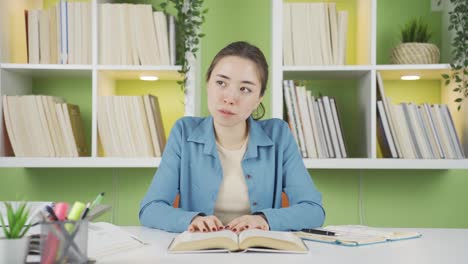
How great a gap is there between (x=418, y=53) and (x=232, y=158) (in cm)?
113

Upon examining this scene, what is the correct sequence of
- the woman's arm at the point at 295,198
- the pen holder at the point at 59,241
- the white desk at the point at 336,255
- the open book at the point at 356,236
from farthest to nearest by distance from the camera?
the woman's arm at the point at 295,198, the open book at the point at 356,236, the white desk at the point at 336,255, the pen holder at the point at 59,241

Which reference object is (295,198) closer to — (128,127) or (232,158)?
(232,158)

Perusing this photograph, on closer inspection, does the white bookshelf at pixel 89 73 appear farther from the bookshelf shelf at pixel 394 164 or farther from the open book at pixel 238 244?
the open book at pixel 238 244

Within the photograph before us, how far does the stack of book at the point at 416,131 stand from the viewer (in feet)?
7.88

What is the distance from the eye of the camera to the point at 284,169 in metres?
1.84

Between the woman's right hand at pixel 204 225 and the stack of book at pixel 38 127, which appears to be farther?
the stack of book at pixel 38 127

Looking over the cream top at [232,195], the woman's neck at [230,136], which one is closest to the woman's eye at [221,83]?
the woman's neck at [230,136]

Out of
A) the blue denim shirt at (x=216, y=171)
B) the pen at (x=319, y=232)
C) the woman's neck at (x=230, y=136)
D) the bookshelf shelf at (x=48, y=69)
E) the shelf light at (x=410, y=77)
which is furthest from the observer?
the shelf light at (x=410, y=77)

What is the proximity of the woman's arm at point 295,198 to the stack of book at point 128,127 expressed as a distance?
0.80 meters

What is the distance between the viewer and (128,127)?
2467 mm

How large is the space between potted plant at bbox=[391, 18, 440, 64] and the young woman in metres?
0.90

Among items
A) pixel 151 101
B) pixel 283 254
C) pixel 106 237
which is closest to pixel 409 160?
pixel 151 101

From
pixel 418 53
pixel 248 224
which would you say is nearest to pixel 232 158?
pixel 248 224

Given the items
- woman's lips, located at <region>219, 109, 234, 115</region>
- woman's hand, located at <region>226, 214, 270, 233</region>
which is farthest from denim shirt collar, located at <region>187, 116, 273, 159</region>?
woman's hand, located at <region>226, 214, 270, 233</region>
